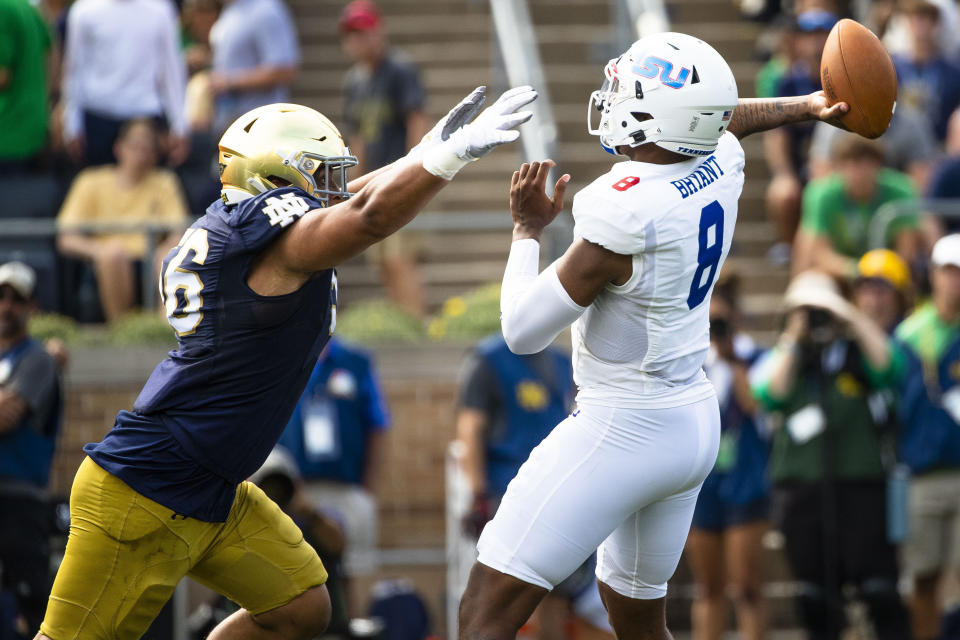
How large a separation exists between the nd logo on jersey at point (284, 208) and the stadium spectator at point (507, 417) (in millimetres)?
3744

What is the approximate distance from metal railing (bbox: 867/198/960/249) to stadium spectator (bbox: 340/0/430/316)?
2994 millimetres

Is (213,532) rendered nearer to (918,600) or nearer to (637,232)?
(637,232)

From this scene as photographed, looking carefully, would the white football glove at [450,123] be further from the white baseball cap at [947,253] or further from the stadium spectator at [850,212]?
the stadium spectator at [850,212]

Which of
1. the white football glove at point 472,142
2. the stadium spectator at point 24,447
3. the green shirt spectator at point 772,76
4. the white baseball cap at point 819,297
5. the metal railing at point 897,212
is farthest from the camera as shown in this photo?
the green shirt spectator at point 772,76

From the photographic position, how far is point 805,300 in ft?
26.9

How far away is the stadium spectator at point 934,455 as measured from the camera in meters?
8.42

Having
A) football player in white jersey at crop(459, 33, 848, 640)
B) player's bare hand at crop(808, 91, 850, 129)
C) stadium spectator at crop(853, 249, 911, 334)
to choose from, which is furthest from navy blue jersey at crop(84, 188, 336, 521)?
stadium spectator at crop(853, 249, 911, 334)

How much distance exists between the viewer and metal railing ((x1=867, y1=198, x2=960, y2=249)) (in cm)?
937

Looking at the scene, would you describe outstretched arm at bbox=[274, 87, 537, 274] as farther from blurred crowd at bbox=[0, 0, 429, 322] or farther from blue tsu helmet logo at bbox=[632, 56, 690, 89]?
blurred crowd at bbox=[0, 0, 429, 322]

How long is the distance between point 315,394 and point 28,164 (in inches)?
128

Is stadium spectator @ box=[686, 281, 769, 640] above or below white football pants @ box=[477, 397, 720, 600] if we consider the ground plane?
below

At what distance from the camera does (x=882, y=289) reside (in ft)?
28.3

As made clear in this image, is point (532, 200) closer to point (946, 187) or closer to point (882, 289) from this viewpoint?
point (882, 289)

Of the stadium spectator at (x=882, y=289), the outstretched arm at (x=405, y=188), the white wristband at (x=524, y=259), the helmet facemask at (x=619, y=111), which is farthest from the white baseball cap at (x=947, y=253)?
the outstretched arm at (x=405, y=188)
